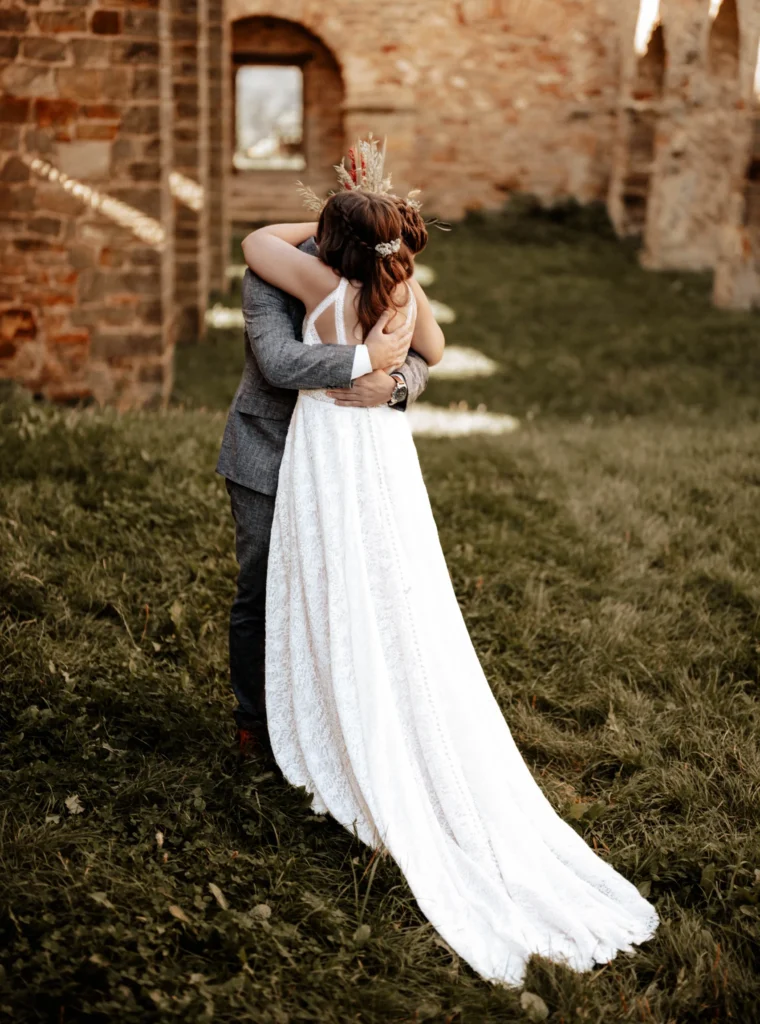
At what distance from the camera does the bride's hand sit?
283cm

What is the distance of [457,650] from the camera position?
291 cm

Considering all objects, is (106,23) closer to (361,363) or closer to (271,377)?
(271,377)

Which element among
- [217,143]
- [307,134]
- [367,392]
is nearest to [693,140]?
[217,143]

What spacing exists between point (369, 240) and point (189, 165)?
8091 mm

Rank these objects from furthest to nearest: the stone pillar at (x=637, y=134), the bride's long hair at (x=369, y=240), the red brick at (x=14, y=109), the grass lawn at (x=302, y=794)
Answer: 1. the stone pillar at (x=637, y=134)
2. the red brick at (x=14, y=109)
3. the bride's long hair at (x=369, y=240)
4. the grass lawn at (x=302, y=794)

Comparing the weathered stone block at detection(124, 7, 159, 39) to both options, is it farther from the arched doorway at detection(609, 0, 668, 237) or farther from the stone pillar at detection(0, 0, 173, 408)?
the arched doorway at detection(609, 0, 668, 237)

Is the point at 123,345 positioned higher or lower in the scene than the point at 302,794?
higher

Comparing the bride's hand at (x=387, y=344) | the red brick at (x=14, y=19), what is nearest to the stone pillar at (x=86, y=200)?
the red brick at (x=14, y=19)

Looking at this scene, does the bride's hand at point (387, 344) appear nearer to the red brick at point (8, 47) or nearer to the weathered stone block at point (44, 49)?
the weathered stone block at point (44, 49)

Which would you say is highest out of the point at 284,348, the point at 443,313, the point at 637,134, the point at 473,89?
the point at 473,89

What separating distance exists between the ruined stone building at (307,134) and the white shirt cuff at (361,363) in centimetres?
489

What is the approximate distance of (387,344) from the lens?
112 inches

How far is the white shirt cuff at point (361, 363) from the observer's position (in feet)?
9.20

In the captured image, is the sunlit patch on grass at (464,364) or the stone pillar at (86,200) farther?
the sunlit patch on grass at (464,364)
